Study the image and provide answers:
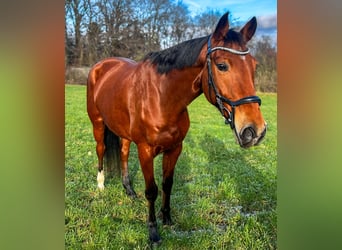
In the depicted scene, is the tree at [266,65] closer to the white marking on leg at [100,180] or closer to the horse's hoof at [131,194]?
the horse's hoof at [131,194]

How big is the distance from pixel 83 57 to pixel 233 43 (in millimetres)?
1023

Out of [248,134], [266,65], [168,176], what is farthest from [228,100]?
[168,176]

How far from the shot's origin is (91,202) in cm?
218

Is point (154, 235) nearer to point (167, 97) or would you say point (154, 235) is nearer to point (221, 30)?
point (167, 97)

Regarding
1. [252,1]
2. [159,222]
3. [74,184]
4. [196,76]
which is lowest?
[159,222]

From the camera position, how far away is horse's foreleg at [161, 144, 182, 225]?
1.99 meters

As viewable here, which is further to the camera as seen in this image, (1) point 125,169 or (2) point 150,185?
(1) point 125,169

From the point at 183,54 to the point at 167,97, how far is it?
260 mm

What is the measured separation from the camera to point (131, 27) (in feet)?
6.75

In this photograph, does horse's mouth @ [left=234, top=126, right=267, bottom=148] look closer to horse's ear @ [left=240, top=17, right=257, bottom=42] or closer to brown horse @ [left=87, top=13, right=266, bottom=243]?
brown horse @ [left=87, top=13, right=266, bottom=243]

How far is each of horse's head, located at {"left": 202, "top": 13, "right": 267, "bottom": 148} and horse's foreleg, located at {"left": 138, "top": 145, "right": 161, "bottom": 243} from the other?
1.79 feet
